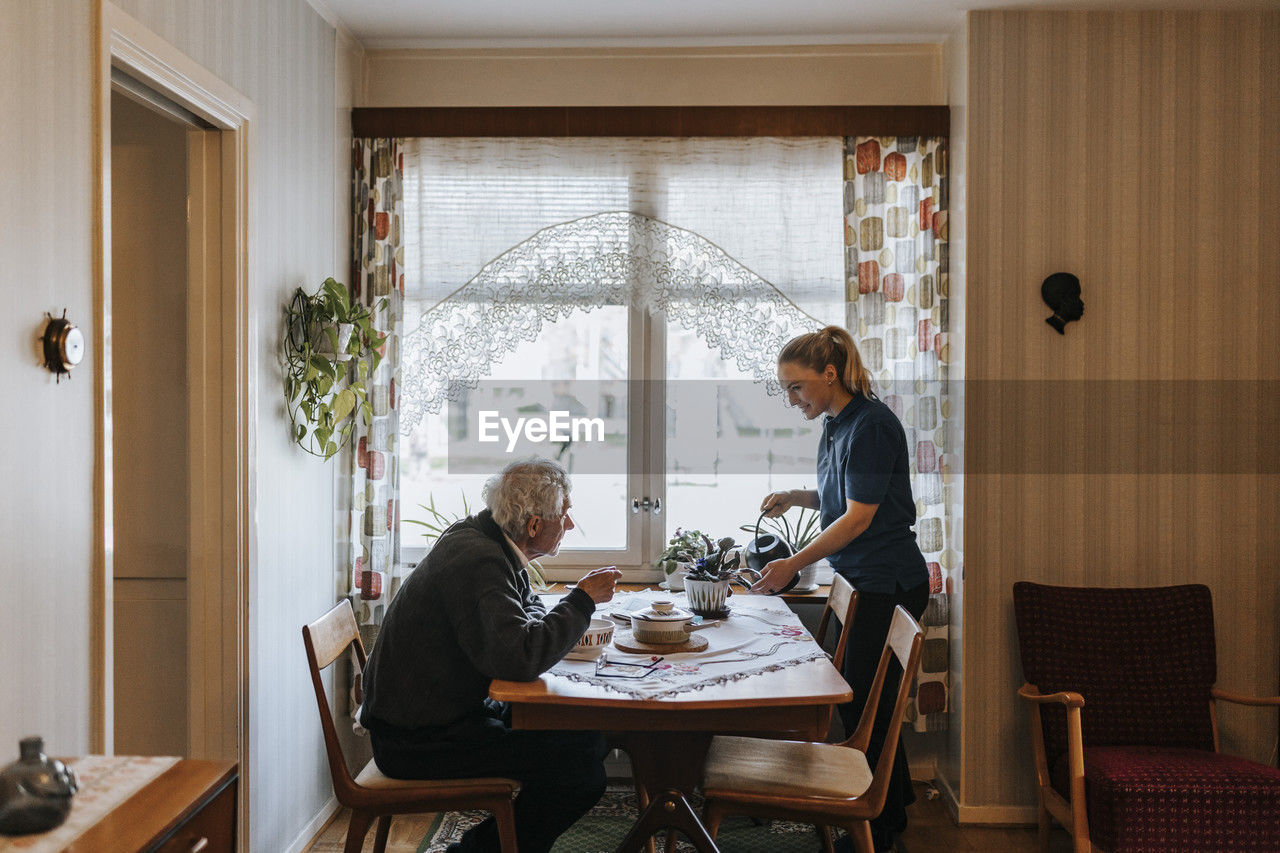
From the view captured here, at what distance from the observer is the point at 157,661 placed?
287 cm

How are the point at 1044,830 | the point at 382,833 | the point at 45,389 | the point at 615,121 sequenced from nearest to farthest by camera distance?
the point at 45,389 < the point at 382,833 < the point at 1044,830 < the point at 615,121

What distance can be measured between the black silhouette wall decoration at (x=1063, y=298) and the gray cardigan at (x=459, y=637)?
1.91m

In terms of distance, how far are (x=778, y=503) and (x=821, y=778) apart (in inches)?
45.3

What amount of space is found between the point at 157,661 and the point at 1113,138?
346cm

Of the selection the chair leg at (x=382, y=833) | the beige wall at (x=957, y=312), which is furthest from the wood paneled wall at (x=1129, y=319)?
the chair leg at (x=382, y=833)

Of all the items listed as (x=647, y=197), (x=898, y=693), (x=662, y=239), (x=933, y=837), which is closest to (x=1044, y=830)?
(x=933, y=837)

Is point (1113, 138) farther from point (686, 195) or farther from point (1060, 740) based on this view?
point (1060, 740)

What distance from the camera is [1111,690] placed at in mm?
2947

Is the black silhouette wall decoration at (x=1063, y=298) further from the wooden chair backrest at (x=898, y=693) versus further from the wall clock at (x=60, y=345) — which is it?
the wall clock at (x=60, y=345)

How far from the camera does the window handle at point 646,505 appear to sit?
372 cm

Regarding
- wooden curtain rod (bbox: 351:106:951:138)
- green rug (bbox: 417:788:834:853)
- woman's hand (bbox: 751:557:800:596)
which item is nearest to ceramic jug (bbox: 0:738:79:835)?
green rug (bbox: 417:788:834:853)

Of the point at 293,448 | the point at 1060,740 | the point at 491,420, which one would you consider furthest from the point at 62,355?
the point at 1060,740

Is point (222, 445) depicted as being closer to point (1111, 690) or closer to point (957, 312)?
point (957, 312)

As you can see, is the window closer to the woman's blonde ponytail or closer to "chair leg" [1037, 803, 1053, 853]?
the woman's blonde ponytail
